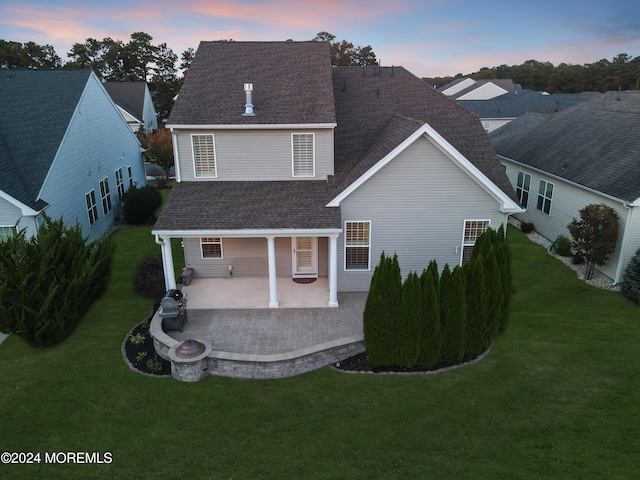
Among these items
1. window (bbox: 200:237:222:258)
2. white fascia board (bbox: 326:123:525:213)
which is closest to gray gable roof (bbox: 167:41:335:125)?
white fascia board (bbox: 326:123:525:213)

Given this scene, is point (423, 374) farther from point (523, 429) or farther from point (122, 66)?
point (122, 66)

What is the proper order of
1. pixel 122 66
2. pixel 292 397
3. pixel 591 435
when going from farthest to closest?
pixel 122 66
pixel 292 397
pixel 591 435

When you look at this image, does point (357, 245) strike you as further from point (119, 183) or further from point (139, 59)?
point (139, 59)

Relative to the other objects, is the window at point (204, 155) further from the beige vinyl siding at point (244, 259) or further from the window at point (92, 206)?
the window at point (92, 206)

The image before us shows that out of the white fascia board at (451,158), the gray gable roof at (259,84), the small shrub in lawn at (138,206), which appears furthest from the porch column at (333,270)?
the small shrub in lawn at (138,206)

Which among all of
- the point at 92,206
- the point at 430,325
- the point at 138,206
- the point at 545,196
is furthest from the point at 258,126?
the point at 545,196

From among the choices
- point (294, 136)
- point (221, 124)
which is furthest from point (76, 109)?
point (294, 136)
